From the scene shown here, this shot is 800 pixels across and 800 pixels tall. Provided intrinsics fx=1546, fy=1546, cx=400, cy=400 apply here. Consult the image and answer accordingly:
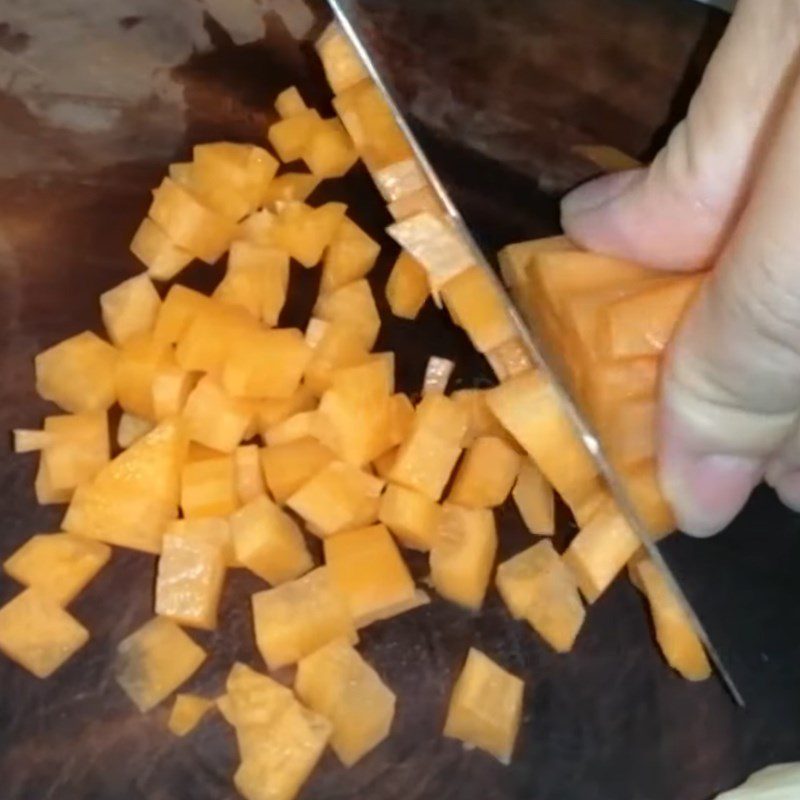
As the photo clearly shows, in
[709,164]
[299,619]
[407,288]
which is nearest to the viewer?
[709,164]

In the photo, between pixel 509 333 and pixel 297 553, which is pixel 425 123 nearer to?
pixel 509 333

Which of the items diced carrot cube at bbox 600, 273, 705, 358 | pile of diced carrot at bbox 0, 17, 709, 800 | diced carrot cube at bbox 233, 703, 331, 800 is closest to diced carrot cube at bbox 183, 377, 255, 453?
pile of diced carrot at bbox 0, 17, 709, 800

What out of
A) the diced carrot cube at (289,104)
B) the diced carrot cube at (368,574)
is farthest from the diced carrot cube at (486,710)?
the diced carrot cube at (289,104)

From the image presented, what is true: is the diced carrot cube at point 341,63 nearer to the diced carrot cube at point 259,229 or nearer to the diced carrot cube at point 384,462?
the diced carrot cube at point 259,229

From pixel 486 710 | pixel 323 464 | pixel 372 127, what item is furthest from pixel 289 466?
pixel 372 127

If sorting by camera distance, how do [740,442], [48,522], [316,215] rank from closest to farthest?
[740,442] < [48,522] < [316,215]

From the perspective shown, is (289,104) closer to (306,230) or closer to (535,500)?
(306,230)

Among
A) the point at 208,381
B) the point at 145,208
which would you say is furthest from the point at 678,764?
the point at 145,208
